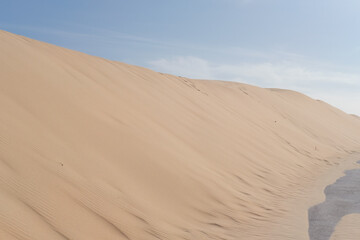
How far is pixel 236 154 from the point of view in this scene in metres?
9.60

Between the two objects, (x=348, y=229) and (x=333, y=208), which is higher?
(x=333, y=208)

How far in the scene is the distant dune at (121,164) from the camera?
14.5 ft

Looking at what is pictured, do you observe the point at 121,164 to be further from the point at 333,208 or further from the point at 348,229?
the point at 333,208

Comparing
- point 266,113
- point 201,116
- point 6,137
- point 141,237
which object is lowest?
point 141,237

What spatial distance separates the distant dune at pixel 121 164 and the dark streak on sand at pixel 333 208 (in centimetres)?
25

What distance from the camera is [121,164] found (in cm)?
612

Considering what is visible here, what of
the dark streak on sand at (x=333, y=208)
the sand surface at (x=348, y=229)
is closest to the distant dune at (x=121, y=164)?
the dark streak on sand at (x=333, y=208)

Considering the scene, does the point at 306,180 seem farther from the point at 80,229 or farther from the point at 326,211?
the point at 80,229

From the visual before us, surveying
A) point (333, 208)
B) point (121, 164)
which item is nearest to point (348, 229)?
point (333, 208)

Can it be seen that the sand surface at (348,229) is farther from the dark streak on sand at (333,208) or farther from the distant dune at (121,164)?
the distant dune at (121,164)

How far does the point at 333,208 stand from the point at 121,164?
12.6 ft

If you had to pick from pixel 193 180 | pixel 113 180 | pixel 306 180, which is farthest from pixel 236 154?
pixel 113 180

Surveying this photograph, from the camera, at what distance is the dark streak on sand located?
5235mm

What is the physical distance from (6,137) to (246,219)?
3887 millimetres
